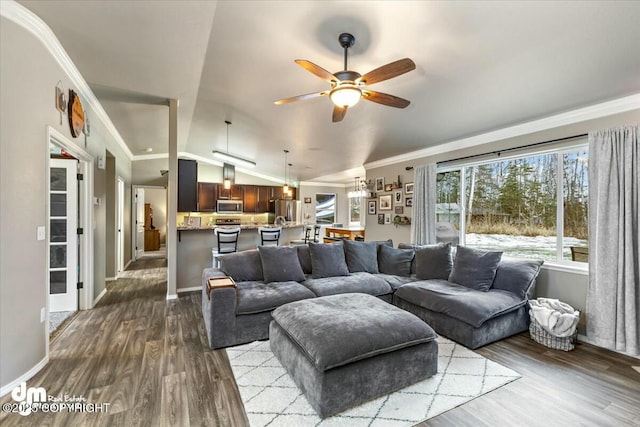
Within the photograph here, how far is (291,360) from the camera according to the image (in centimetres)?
223

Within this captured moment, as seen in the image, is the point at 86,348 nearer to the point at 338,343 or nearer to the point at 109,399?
the point at 109,399

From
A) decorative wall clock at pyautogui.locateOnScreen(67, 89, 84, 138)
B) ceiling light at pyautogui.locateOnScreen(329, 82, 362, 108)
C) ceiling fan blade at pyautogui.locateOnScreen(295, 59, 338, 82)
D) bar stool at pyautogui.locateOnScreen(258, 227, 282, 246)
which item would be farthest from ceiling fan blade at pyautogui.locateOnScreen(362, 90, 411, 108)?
bar stool at pyautogui.locateOnScreen(258, 227, 282, 246)

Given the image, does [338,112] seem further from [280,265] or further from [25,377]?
→ [25,377]

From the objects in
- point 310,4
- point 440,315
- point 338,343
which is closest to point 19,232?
point 338,343

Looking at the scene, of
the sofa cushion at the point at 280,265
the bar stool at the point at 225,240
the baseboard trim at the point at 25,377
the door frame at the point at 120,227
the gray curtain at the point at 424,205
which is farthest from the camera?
the door frame at the point at 120,227

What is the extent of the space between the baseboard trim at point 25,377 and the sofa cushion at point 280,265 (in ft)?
6.84

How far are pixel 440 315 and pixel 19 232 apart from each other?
395cm

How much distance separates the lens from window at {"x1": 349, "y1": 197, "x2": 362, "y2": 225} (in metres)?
10.9

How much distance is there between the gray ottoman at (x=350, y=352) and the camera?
191cm

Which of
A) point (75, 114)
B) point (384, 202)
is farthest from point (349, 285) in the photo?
point (75, 114)

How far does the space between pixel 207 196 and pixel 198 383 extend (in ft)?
23.3

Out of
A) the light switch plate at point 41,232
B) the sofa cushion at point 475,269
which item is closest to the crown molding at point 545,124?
the sofa cushion at point 475,269

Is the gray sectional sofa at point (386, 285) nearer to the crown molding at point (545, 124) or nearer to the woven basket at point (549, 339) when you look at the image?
the woven basket at point (549, 339)

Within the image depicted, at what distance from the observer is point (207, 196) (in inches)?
341
